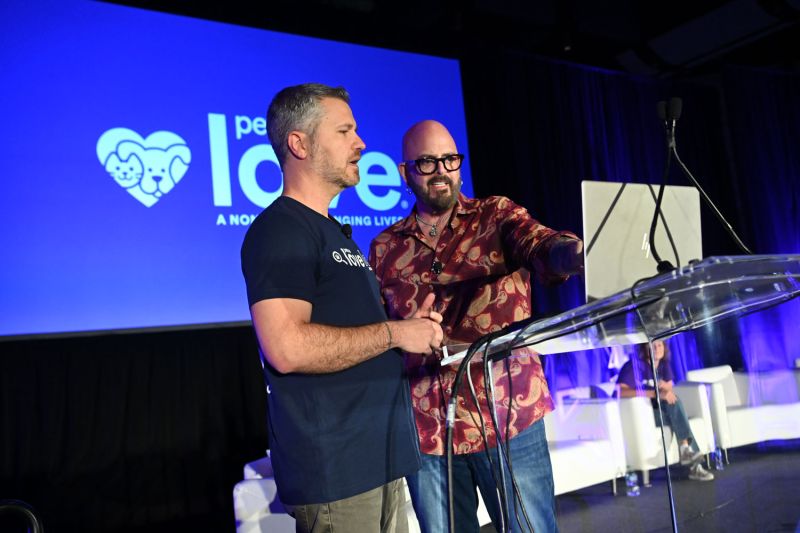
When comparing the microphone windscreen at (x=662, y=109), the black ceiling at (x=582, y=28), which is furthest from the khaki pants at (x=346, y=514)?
the black ceiling at (x=582, y=28)

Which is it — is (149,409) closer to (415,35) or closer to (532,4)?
(415,35)

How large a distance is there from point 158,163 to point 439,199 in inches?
96.8

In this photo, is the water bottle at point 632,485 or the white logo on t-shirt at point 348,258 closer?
the white logo on t-shirt at point 348,258

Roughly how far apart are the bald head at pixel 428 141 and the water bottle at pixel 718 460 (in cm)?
103

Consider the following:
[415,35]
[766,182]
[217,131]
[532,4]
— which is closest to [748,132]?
[766,182]

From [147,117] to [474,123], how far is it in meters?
2.81

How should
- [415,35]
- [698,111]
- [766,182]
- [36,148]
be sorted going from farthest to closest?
[698,111]
[766,182]
[415,35]
[36,148]

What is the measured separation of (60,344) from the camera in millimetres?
3898

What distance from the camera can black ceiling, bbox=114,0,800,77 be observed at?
4.98m

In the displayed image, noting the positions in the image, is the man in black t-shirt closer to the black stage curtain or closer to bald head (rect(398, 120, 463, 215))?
bald head (rect(398, 120, 463, 215))

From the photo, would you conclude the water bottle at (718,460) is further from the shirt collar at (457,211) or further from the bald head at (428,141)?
the bald head at (428,141)

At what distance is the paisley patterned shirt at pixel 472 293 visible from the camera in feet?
5.65

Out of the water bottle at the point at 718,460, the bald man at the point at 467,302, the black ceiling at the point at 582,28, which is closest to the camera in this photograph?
the bald man at the point at 467,302

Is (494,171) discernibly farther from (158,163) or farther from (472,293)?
(472,293)
